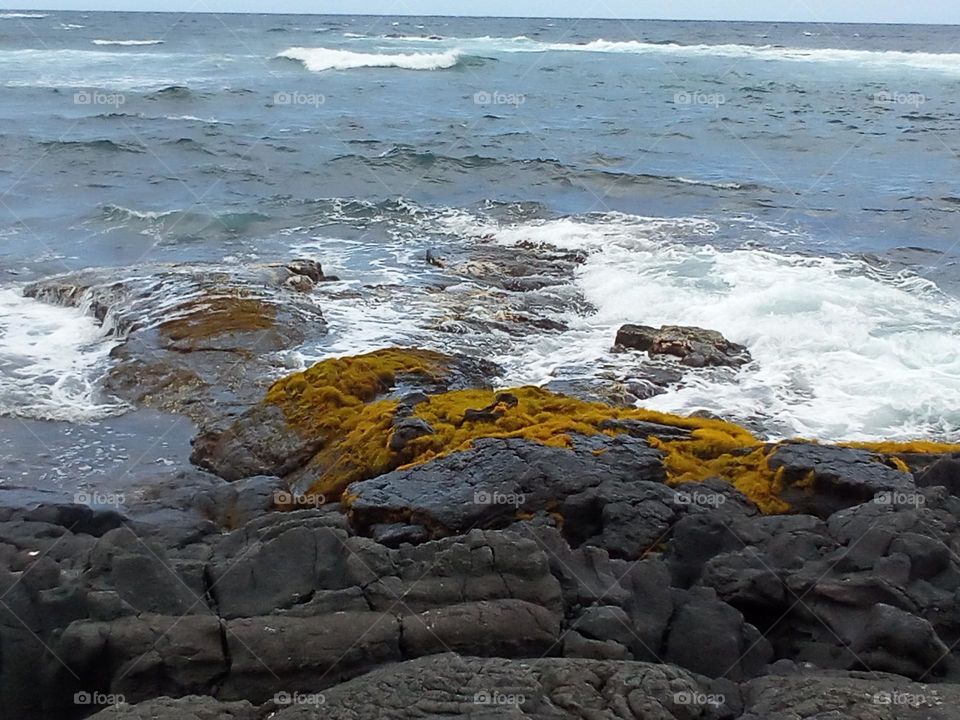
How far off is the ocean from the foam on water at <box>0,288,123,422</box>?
0.03 m

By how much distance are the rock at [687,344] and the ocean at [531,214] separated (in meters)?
0.31

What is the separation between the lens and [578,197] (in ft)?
65.3

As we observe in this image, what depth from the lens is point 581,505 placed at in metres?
6.43

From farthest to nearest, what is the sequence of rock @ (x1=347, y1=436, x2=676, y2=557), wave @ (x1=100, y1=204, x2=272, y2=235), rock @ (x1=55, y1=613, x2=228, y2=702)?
wave @ (x1=100, y1=204, x2=272, y2=235) → rock @ (x1=347, y1=436, x2=676, y2=557) → rock @ (x1=55, y1=613, x2=228, y2=702)

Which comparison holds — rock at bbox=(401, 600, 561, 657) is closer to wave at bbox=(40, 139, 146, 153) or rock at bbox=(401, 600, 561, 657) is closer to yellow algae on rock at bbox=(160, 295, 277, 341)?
yellow algae on rock at bbox=(160, 295, 277, 341)

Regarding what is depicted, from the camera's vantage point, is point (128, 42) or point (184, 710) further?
point (128, 42)

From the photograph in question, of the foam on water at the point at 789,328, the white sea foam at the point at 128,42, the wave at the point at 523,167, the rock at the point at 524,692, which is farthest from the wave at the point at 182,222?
the white sea foam at the point at 128,42

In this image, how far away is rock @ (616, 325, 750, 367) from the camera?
34.8ft

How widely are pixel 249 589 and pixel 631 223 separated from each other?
13.3 m

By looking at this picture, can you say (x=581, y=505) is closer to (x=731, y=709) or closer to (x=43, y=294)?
(x=731, y=709)

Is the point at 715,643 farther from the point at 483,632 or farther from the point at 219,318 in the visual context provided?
the point at 219,318

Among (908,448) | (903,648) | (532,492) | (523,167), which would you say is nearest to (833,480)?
(908,448)

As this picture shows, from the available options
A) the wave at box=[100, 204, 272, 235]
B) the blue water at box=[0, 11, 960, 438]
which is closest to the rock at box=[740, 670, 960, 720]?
the blue water at box=[0, 11, 960, 438]

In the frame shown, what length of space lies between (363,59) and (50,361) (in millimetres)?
45005
